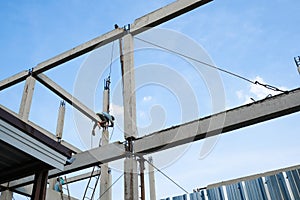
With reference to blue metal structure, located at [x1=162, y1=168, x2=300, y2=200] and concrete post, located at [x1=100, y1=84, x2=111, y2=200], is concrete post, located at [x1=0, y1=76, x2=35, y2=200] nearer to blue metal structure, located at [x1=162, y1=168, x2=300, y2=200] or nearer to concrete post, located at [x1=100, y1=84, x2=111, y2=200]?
concrete post, located at [x1=100, y1=84, x2=111, y2=200]

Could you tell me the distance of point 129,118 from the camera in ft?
15.3

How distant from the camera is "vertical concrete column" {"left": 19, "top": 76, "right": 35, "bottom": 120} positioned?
6.69 m

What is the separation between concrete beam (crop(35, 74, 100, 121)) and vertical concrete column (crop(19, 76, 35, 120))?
269 millimetres

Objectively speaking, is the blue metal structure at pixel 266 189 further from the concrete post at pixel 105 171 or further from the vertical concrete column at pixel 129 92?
the concrete post at pixel 105 171

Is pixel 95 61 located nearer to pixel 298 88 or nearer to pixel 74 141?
pixel 74 141

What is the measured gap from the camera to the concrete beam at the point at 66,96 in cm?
722

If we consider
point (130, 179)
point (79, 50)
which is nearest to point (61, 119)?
point (79, 50)

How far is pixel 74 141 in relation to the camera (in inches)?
341

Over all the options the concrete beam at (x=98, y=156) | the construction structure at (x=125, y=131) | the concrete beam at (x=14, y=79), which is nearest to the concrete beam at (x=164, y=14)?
the construction structure at (x=125, y=131)

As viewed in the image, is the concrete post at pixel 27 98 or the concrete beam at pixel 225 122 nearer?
the concrete beam at pixel 225 122

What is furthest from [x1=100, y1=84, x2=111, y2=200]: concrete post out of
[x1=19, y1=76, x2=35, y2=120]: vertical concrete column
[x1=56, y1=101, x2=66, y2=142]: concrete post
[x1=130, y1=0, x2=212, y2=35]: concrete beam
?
[x1=130, y1=0, x2=212, y2=35]: concrete beam

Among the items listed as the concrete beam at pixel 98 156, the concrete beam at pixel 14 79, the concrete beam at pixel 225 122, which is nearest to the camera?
the concrete beam at pixel 225 122

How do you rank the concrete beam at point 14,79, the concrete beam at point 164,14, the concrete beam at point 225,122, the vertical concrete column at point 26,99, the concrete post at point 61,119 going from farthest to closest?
the concrete post at point 61,119 < the concrete beam at point 14,79 < the vertical concrete column at point 26,99 < the concrete beam at point 164,14 < the concrete beam at point 225,122

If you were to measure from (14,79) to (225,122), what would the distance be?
18.8ft
